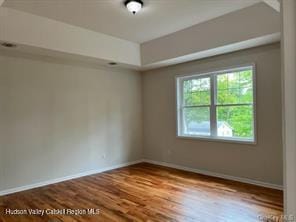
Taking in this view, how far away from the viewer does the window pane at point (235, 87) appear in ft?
13.2

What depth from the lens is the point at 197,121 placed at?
4.88m

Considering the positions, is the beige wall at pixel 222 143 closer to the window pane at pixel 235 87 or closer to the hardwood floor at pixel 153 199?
the window pane at pixel 235 87

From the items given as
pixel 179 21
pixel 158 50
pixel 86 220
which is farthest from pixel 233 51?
pixel 86 220

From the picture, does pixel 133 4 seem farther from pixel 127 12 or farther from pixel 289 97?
pixel 289 97

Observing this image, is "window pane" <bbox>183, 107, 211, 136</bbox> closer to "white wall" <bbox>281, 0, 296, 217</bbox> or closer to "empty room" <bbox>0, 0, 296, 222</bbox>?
"empty room" <bbox>0, 0, 296, 222</bbox>

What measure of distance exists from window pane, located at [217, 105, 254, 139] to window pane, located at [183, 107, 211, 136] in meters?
0.28

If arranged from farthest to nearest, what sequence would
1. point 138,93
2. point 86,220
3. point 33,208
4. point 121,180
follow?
point 138,93 < point 121,180 < point 33,208 < point 86,220

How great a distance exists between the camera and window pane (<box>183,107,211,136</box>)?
468 centimetres

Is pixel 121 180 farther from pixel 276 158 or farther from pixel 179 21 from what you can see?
pixel 179 21

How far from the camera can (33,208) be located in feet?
10.2

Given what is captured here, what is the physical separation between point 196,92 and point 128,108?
5.87 feet

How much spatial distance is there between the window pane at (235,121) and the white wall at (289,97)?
3610 mm

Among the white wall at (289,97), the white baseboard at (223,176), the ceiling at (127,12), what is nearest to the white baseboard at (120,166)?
the white baseboard at (223,176)

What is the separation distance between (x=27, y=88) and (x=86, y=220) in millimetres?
2598
